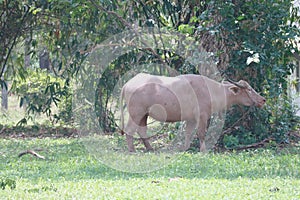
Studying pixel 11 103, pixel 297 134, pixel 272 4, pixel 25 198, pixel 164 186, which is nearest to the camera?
pixel 25 198

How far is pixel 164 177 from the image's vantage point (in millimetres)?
7418

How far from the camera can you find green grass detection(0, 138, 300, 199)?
21.0 feet

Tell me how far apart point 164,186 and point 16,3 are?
7.70 metres

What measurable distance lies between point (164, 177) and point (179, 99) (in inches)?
103

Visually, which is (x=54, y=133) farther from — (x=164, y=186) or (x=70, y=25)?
(x=164, y=186)

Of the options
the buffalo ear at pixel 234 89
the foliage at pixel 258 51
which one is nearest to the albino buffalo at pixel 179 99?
the buffalo ear at pixel 234 89

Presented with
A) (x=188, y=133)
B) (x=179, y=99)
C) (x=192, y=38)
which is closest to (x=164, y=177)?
(x=179, y=99)

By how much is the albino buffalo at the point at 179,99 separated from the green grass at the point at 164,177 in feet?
1.98

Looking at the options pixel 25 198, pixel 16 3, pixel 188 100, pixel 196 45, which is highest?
pixel 16 3

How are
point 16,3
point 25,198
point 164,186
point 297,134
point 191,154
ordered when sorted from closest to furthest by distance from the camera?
1. point 25,198
2. point 164,186
3. point 191,154
4. point 297,134
5. point 16,3

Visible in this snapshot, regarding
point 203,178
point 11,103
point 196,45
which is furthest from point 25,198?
point 11,103

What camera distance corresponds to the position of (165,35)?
Result: 11.5 meters

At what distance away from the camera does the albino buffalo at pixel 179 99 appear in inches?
384

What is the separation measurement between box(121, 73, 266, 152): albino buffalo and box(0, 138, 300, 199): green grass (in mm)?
603
